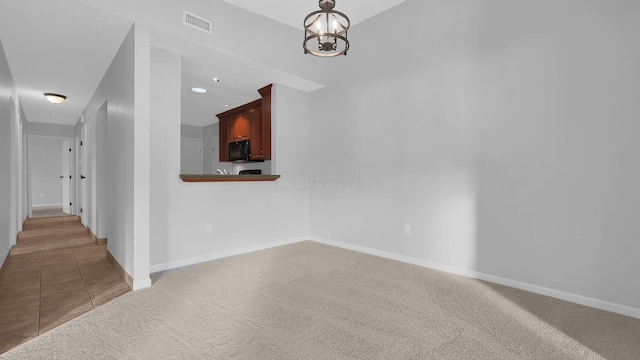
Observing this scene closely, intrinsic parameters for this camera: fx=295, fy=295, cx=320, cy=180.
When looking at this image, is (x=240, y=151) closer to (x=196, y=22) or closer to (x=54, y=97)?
(x=54, y=97)

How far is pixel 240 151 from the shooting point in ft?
20.0

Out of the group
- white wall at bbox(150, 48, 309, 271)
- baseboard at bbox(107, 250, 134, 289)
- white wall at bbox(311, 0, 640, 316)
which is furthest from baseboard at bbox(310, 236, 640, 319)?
baseboard at bbox(107, 250, 134, 289)

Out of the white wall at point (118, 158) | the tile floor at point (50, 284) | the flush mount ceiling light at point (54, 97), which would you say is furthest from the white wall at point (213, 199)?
Answer: the flush mount ceiling light at point (54, 97)

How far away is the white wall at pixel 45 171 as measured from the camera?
961cm

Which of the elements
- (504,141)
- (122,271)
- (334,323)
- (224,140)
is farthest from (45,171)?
(504,141)

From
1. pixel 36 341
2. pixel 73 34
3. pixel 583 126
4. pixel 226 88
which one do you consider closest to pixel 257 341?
pixel 36 341

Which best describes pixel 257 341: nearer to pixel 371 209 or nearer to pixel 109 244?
pixel 371 209

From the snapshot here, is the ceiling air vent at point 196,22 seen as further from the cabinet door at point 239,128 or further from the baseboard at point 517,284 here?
the baseboard at point 517,284

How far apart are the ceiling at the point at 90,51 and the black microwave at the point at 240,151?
911 millimetres

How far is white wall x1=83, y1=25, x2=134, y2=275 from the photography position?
2.75 m

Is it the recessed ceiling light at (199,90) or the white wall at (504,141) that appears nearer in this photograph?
the white wall at (504,141)

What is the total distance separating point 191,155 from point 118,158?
5379 mm

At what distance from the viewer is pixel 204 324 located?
2.01m

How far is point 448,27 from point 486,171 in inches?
63.4
